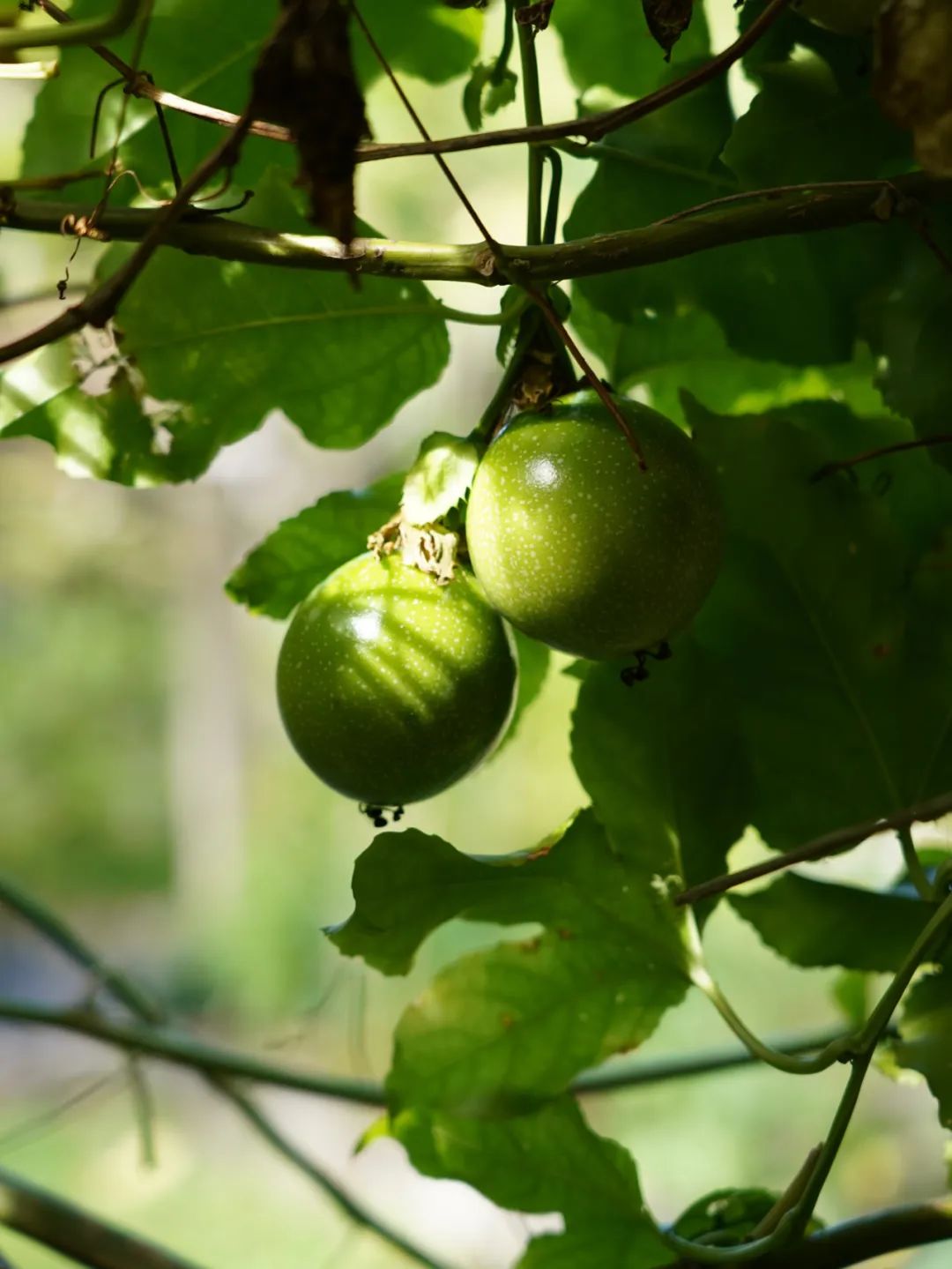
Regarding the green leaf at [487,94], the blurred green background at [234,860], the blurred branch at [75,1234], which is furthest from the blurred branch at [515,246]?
the blurred green background at [234,860]

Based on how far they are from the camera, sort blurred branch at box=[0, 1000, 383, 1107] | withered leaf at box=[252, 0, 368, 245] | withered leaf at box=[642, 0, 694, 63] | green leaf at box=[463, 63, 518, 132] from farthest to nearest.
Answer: blurred branch at box=[0, 1000, 383, 1107] → green leaf at box=[463, 63, 518, 132] → withered leaf at box=[642, 0, 694, 63] → withered leaf at box=[252, 0, 368, 245]

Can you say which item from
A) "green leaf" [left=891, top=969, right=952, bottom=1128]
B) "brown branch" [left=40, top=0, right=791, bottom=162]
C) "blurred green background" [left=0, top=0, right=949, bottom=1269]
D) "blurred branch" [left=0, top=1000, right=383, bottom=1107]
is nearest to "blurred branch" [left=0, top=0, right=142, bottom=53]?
"brown branch" [left=40, top=0, right=791, bottom=162]

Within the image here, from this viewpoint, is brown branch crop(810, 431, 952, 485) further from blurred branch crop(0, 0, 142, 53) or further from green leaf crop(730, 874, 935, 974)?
blurred branch crop(0, 0, 142, 53)

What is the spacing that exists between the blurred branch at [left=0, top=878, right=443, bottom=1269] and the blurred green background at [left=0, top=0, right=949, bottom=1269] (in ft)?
2.11

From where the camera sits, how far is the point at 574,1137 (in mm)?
463

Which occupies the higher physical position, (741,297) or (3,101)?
(3,101)

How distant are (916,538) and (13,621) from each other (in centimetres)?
350

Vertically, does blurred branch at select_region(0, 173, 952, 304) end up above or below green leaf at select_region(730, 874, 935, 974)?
above

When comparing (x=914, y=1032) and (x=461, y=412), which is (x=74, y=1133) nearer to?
(x=461, y=412)

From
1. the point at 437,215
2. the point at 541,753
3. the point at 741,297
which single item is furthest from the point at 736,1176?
the point at 741,297

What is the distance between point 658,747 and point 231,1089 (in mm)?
405

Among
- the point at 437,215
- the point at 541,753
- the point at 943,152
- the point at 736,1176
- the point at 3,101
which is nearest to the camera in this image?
the point at 943,152

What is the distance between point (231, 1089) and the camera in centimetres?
74

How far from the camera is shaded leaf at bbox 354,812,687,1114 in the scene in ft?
1.51
